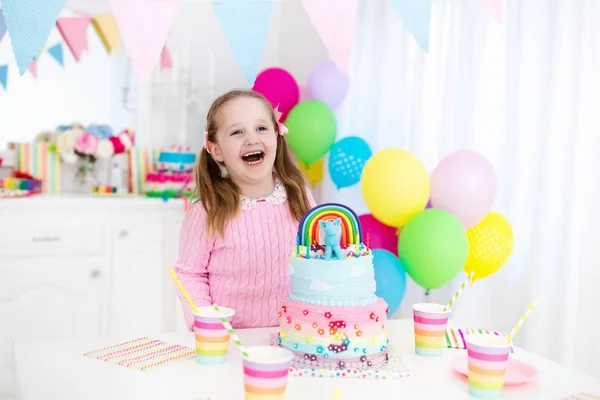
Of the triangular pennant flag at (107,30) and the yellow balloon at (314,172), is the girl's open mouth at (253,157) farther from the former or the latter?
the triangular pennant flag at (107,30)

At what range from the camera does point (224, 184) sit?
1.87 meters

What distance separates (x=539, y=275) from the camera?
7.40ft

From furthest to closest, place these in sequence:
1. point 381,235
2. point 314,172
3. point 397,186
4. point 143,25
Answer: point 314,172
point 381,235
point 397,186
point 143,25

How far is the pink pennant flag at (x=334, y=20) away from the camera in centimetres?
167

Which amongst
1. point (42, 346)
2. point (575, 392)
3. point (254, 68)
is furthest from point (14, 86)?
point (575, 392)

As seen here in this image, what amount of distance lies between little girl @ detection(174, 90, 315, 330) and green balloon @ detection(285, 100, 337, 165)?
0.85 metres

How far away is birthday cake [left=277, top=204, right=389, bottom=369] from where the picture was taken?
117 cm

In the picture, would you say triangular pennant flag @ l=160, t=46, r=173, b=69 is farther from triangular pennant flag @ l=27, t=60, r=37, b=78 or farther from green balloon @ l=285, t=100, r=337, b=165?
green balloon @ l=285, t=100, r=337, b=165

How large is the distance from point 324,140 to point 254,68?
122 centimetres

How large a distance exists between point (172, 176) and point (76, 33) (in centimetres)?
93

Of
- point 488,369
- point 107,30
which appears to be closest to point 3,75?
point 107,30

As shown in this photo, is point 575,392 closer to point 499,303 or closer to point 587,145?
point 587,145

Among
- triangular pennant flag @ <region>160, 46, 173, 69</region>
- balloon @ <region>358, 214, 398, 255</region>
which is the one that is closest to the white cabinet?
triangular pennant flag @ <region>160, 46, 173, 69</region>

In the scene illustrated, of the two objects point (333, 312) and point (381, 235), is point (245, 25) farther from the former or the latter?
point (381, 235)
